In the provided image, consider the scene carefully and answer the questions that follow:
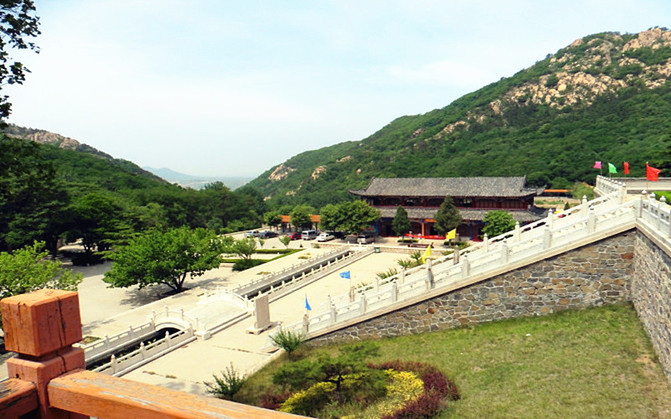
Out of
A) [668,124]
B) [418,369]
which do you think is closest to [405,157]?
[668,124]

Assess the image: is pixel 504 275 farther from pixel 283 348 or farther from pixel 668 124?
pixel 668 124

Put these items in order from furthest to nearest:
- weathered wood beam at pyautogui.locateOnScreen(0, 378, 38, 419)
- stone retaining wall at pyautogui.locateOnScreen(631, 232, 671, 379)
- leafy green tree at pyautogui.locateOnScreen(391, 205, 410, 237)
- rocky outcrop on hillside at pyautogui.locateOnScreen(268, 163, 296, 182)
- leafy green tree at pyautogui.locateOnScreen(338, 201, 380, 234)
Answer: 1. rocky outcrop on hillside at pyautogui.locateOnScreen(268, 163, 296, 182)
2. leafy green tree at pyautogui.locateOnScreen(338, 201, 380, 234)
3. leafy green tree at pyautogui.locateOnScreen(391, 205, 410, 237)
4. stone retaining wall at pyautogui.locateOnScreen(631, 232, 671, 379)
5. weathered wood beam at pyautogui.locateOnScreen(0, 378, 38, 419)

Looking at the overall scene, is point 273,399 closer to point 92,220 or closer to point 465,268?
point 465,268

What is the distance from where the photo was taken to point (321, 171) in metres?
112

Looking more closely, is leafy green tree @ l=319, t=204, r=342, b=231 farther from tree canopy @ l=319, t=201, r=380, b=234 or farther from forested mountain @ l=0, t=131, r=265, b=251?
forested mountain @ l=0, t=131, r=265, b=251

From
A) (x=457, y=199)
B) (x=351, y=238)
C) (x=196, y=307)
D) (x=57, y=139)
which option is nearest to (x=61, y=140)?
(x=57, y=139)

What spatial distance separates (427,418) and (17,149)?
11329 mm

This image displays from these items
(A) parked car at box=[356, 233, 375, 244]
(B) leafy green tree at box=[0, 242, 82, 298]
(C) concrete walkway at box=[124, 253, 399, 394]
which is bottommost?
(A) parked car at box=[356, 233, 375, 244]

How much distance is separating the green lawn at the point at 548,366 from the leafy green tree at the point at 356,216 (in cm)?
3011

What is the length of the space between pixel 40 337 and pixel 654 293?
40.5ft

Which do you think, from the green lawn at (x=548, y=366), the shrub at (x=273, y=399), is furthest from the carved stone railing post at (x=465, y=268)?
the shrub at (x=273, y=399)

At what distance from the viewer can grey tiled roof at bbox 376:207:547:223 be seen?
39781 millimetres

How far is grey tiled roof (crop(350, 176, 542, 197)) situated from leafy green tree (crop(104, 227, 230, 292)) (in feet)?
84.6

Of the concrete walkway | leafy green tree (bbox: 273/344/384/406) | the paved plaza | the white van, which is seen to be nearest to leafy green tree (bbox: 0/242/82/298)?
the paved plaza
